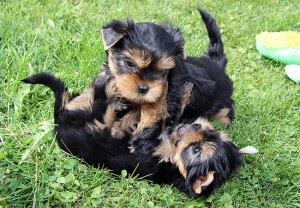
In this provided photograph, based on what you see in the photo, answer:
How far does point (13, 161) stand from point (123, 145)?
85 cm

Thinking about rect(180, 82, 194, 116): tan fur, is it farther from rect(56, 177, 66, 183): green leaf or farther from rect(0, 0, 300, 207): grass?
rect(56, 177, 66, 183): green leaf

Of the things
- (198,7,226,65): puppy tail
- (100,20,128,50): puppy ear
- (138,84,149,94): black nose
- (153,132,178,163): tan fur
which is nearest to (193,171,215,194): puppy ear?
(153,132,178,163): tan fur

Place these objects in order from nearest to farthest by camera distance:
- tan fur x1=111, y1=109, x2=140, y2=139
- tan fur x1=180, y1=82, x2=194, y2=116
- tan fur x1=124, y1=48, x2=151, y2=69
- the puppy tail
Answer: tan fur x1=124, y1=48, x2=151, y2=69, tan fur x1=111, y1=109, x2=140, y2=139, tan fur x1=180, y1=82, x2=194, y2=116, the puppy tail

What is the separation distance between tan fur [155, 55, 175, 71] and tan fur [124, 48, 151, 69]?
0.09m

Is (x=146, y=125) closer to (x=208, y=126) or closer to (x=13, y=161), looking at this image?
(x=208, y=126)

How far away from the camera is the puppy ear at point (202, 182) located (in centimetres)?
→ 293

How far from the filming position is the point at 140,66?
286 centimetres

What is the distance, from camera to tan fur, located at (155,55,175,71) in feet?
9.49

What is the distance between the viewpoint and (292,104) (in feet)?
13.6

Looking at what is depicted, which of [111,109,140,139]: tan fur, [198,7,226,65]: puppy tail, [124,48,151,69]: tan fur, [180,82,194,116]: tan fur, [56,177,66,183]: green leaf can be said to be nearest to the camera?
[124,48,151,69]: tan fur

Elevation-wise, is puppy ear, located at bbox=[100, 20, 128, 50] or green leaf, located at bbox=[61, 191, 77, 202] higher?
puppy ear, located at bbox=[100, 20, 128, 50]

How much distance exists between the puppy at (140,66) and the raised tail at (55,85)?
0.41m

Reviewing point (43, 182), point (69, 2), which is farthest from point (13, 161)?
point (69, 2)

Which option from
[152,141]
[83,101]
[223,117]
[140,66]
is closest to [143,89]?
[140,66]
